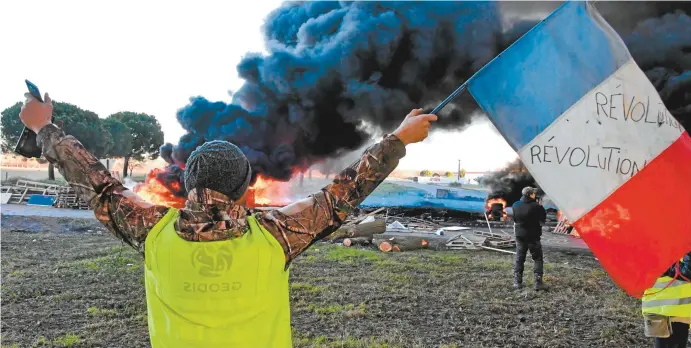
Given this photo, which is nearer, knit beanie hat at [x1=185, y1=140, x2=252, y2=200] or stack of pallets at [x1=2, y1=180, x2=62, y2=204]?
knit beanie hat at [x1=185, y1=140, x2=252, y2=200]

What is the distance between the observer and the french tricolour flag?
2.85m

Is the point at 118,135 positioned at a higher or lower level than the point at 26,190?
higher

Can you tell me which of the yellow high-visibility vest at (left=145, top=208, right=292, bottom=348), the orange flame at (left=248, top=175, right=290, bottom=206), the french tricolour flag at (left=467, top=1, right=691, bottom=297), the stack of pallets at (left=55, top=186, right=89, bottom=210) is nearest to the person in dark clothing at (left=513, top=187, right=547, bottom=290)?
the french tricolour flag at (left=467, top=1, right=691, bottom=297)

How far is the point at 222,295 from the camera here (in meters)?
1.52

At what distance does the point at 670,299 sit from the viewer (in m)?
4.07

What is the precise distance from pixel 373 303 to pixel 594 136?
5.00m

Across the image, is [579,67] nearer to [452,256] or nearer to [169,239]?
[169,239]

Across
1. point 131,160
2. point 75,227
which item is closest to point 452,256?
point 75,227

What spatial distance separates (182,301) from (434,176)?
18099 mm

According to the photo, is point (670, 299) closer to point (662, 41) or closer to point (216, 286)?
point (216, 286)

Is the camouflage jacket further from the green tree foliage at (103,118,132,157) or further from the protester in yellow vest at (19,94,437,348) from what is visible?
the green tree foliage at (103,118,132,157)

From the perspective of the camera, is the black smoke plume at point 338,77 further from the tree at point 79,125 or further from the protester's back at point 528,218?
the tree at point 79,125

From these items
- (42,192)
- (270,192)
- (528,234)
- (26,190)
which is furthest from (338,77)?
(26,190)

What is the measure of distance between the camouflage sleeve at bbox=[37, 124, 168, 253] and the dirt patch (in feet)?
13.8
